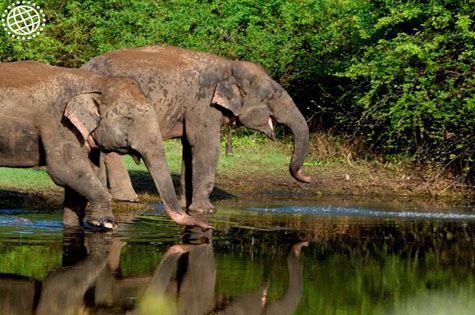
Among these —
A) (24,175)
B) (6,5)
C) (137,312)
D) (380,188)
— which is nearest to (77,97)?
(137,312)

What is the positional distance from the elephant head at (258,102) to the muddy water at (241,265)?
188cm

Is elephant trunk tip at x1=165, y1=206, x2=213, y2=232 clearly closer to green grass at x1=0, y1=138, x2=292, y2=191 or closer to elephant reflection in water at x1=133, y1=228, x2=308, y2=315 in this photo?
elephant reflection in water at x1=133, y1=228, x2=308, y2=315

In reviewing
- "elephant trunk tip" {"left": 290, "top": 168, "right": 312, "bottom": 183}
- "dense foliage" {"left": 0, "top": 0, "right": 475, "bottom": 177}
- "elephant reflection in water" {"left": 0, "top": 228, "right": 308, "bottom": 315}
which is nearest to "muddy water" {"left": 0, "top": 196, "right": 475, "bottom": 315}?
"elephant reflection in water" {"left": 0, "top": 228, "right": 308, "bottom": 315}

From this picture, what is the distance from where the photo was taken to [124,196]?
1747 cm

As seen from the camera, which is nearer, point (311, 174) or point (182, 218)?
point (182, 218)

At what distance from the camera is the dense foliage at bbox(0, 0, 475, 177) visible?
20.9m

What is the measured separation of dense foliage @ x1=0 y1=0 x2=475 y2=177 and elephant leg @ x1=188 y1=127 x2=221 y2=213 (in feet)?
16.3

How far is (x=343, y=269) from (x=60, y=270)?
2.76m

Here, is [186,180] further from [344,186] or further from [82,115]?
[82,115]

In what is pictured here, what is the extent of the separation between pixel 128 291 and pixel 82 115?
4.24m

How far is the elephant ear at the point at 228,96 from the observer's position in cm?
1697

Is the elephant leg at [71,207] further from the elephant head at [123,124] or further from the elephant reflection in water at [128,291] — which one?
the elephant reflection in water at [128,291]

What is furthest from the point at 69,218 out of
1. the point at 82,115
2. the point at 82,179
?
the point at 82,115

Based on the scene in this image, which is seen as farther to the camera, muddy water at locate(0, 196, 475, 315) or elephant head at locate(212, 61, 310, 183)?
elephant head at locate(212, 61, 310, 183)
